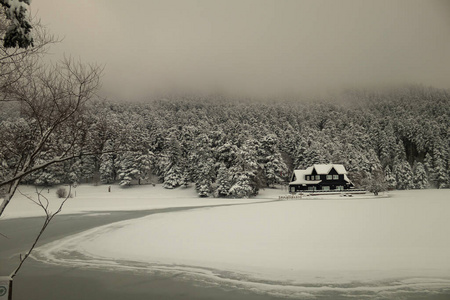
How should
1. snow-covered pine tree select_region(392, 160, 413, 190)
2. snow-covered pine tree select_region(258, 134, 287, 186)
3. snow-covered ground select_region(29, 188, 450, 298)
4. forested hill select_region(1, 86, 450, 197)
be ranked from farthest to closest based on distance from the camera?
1. snow-covered pine tree select_region(392, 160, 413, 190)
2. snow-covered pine tree select_region(258, 134, 287, 186)
3. forested hill select_region(1, 86, 450, 197)
4. snow-covered ground select_region(29, 188, 450, 298)

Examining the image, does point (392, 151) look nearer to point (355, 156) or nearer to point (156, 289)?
point (355, 156)

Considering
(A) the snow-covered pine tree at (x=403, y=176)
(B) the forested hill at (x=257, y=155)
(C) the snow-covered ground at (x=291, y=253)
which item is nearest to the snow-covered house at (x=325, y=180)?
(B) the forested hill at (x=257, y=155)

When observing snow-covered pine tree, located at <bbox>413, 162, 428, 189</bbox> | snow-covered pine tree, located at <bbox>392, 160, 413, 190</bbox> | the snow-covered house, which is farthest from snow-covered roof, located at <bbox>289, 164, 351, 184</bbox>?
snow-covered pine tree, located at <bbox>413, 162, 428, 189</bbox>

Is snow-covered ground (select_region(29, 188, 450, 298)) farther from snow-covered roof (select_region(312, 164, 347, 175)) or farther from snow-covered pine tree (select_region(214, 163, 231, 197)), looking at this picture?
snow-covered roof (select_region(312, 164, 347, 175))

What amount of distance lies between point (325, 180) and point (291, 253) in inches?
2149

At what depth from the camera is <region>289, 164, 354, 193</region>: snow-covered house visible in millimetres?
62281

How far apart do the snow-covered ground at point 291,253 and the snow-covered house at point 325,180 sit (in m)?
44.5

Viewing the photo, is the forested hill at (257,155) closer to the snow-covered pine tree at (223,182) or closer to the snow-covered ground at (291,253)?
the snow-covered pine tree at (223,182)

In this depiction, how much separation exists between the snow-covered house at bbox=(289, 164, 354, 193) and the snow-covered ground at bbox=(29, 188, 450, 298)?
1753 inches

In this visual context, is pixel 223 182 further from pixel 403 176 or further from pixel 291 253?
pixel 403 176

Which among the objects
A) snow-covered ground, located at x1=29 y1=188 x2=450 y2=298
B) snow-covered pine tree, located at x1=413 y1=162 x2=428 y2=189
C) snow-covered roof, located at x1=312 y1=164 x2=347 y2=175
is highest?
snow-covered roof, located at x1=312 y1=164 x2=347 y2=175

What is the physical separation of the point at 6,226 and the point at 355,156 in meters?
74.2

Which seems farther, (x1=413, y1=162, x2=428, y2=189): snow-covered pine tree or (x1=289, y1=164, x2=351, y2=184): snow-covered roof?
(x1=413, y1=162, x2=428, y2=189): snow-covered pine tree

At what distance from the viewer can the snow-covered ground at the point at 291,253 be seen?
8.77 metres
